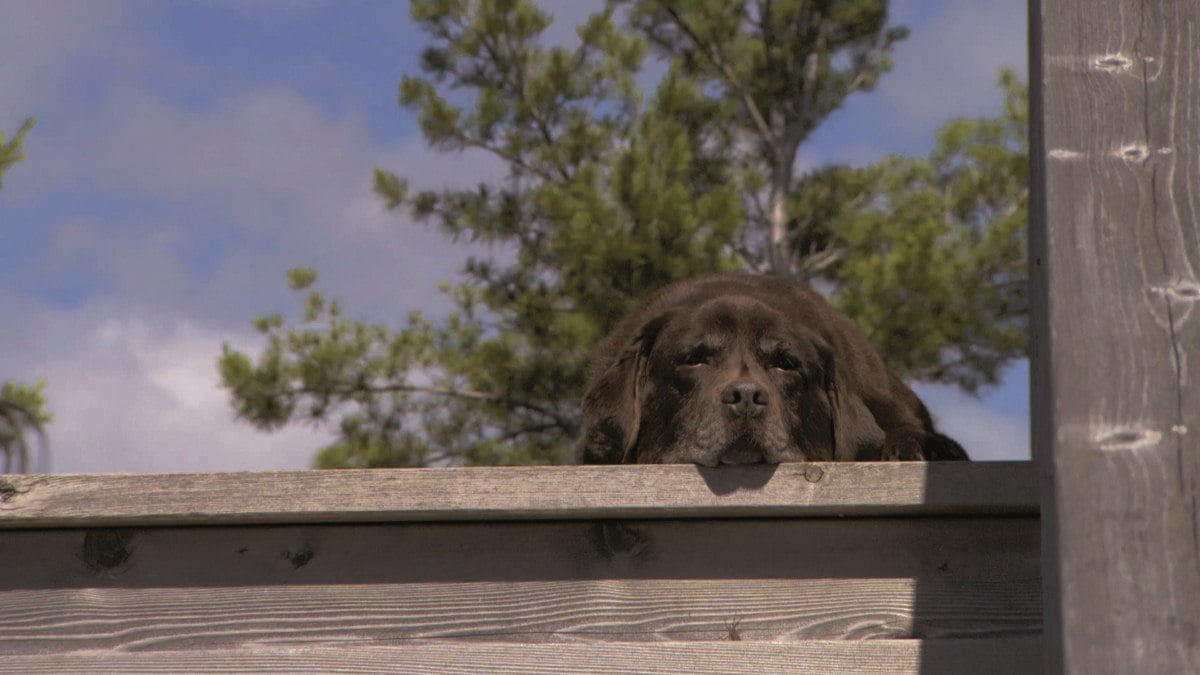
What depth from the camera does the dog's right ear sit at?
206 inches

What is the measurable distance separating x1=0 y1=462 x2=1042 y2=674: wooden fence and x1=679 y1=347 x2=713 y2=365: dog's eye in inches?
90.2

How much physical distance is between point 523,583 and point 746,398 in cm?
193

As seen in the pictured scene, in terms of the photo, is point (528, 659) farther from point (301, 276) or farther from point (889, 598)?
point (301, 276)

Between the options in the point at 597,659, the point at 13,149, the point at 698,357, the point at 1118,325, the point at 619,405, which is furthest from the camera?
the point at 13,149

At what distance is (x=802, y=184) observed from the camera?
17641 millimetres

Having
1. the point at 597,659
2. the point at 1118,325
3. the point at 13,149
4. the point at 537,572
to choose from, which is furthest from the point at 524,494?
the point at 13,149

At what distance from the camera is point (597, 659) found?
2.68 meters

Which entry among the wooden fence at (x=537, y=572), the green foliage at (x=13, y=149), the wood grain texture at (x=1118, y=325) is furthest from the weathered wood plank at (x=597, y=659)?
the green foliage at (x=13, y=149)

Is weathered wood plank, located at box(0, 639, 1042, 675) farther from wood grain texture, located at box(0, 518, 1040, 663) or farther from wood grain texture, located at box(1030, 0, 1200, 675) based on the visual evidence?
wood grain texture, located at box(1030, 0, 1200, 675)

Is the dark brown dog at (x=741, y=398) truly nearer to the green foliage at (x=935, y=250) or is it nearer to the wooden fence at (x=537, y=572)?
the wooden fence at (x=537, y=572)

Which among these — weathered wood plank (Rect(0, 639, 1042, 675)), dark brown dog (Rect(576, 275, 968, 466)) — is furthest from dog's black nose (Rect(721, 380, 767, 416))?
weathered wood plank (Rect(0, 639, 1042, 675))

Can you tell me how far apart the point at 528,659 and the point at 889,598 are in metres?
0.68

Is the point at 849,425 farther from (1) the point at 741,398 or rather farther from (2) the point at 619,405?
(2) the point at 619,405

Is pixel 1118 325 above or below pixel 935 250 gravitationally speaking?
below
